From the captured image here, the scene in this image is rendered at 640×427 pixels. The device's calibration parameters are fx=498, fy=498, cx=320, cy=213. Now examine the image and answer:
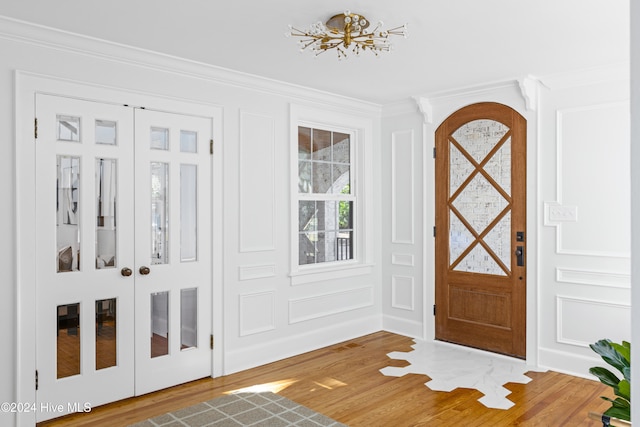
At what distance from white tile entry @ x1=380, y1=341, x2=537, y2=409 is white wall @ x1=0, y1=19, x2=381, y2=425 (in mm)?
883

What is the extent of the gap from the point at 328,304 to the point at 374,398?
1457mm

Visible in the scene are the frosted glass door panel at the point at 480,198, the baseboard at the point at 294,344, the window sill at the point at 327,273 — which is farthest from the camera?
the window sill at the point at 327,273

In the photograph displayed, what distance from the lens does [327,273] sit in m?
4.88

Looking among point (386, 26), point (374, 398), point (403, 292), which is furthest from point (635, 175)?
point (403, 292)

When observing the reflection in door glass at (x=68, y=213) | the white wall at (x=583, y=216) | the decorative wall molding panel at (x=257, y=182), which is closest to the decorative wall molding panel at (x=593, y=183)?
the white wall at (x=583, y=216)

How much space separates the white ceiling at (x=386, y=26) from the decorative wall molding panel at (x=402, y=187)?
1056mm

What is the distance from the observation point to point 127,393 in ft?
11.5

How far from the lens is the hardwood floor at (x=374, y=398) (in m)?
3.18

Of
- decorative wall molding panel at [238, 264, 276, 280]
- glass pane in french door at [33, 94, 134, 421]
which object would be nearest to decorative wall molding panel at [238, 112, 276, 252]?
decorative wall molding panel at [238, 264, 276, 280]

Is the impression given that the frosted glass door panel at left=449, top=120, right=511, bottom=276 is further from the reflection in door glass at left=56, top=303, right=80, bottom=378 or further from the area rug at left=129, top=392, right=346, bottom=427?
the reflection in door glass at left=56, top=303, right=80, bottom=378

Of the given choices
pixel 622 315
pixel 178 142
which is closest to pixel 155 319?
pixel 178 142

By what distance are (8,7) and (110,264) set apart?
1662mm

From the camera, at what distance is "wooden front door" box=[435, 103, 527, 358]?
438 cm

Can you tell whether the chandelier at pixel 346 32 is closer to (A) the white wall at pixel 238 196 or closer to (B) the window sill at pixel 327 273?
(A) the white wall at pixel 238 196
